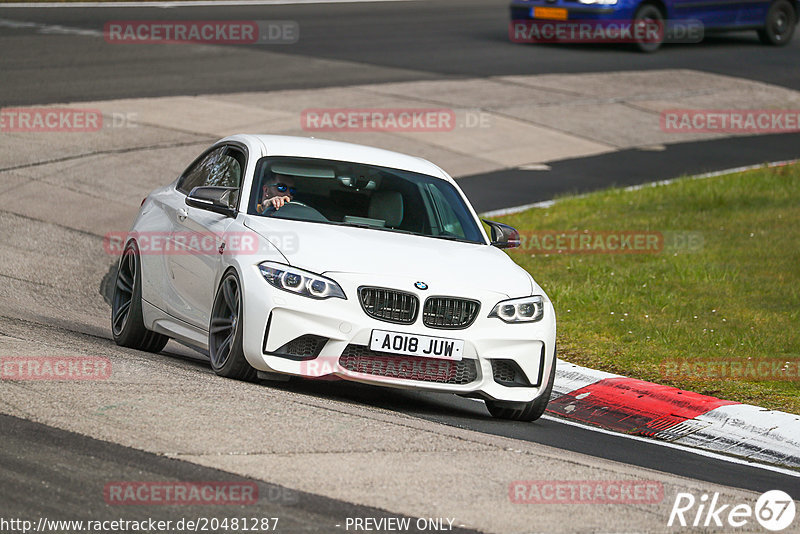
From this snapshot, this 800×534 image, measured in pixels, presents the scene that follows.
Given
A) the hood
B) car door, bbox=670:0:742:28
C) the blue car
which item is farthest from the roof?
car door, bbox=670:0:742:28

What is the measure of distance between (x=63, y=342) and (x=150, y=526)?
3.72 m

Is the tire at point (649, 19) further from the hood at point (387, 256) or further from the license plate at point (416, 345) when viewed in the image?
the license plate at point (416, 345)

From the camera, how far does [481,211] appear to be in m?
16.9

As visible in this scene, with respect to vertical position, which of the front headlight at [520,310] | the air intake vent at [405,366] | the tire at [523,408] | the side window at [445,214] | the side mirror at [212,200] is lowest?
the tire at [523,408]

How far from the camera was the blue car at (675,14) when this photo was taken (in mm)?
27641

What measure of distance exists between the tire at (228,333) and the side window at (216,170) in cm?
104

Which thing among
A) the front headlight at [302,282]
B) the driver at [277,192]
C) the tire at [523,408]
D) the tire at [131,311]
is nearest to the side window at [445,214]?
the driver at [277,192]

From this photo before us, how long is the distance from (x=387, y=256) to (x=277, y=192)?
115 centimetres

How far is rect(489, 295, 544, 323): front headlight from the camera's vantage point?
8.20 metres

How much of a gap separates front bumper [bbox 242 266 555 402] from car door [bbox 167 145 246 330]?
2.44ft

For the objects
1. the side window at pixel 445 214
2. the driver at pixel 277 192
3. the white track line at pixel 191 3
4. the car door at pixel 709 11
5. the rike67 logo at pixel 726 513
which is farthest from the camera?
the white track line at pixel 191 3

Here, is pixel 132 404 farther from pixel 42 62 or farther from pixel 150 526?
pixel 42 62

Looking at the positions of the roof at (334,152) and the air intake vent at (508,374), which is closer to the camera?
the air intake vent at (508,374)

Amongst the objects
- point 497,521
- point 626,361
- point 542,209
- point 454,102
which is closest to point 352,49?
point 454,102
